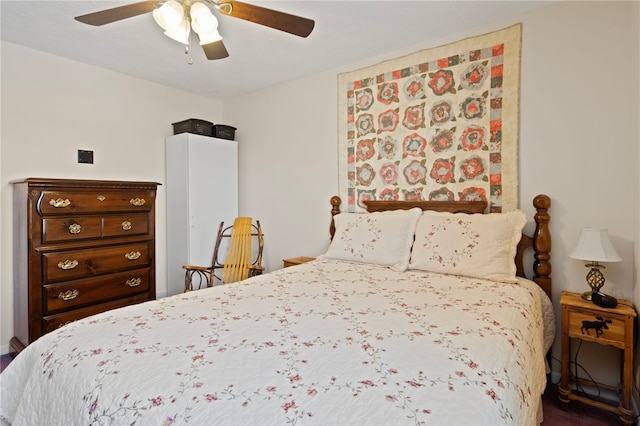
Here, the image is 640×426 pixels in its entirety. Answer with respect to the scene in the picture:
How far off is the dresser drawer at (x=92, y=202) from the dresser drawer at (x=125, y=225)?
6 centimetres

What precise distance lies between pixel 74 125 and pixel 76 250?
117cm

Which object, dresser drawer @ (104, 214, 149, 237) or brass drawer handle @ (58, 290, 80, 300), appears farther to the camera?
dresser drawer @ (104, 214, 149, 237)

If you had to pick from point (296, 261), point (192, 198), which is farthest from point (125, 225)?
point (296, 261)

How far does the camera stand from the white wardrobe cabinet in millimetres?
3418

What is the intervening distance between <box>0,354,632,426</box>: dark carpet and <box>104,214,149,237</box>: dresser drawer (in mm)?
3094

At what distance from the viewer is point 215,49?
6.51 ft

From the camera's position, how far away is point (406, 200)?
2.78 m

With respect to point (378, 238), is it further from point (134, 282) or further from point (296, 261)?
point (134, 282)

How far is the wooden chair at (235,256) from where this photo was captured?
3.40m

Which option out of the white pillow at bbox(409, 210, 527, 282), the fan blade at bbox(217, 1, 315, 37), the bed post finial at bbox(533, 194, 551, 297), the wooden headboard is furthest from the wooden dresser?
the bed post finial at bbox(533, 194, 551, 297)

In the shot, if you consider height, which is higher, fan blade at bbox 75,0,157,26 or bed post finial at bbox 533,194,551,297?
fan blade at bbox 75,0,157,26

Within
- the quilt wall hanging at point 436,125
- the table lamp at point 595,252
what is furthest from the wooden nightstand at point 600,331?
the quilt wall hanging at point 436,125

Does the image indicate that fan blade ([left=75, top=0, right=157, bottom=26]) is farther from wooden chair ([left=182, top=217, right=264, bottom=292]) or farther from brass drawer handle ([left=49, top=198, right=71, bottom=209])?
wooden chair ([left=182, top=217, right=264, bottom=292])

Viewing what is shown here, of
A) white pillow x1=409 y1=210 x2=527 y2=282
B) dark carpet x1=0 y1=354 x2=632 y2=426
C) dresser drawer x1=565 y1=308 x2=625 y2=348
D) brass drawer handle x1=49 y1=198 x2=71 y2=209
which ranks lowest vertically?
dark carpet x1=0 y1=354 x2=632 y2=426
